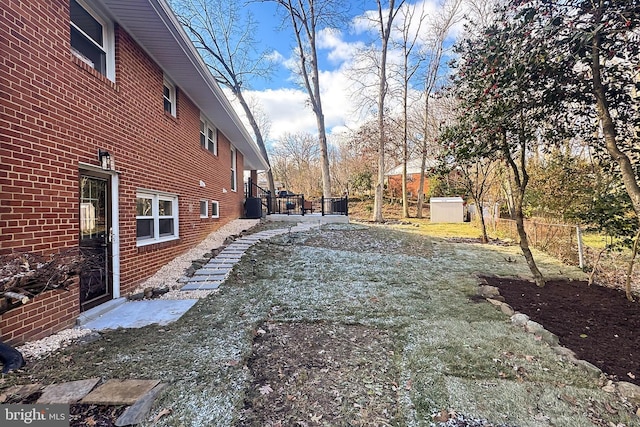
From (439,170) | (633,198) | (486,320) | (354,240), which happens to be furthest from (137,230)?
(633,198)

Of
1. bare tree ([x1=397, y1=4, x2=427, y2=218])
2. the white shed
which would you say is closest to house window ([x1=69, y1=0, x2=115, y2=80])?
bare tree ([x1=397, y1=4, x2=427, y2=218])

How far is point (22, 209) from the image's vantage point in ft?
9.77

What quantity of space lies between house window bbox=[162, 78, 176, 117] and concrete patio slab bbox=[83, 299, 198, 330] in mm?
4197

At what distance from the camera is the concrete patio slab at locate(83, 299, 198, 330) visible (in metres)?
3.58

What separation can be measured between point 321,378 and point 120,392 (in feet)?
5.07

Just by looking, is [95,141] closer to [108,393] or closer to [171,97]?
[171,97]

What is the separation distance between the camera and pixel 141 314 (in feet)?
12.8

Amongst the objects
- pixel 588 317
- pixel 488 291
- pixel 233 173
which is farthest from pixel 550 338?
pixel 233 173

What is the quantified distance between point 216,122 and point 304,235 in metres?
4.71

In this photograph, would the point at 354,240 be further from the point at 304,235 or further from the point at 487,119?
the point at 487,119

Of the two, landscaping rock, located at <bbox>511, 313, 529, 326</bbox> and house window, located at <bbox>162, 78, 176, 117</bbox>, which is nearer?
landscaping rock, located at <bbox>511, 313, 529, 326</bbox>

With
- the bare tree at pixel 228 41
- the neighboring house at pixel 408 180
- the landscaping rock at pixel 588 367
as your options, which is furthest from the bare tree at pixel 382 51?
the landscaping rock at pixel 588 367

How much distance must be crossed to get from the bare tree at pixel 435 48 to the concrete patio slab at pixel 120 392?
17.2 metres

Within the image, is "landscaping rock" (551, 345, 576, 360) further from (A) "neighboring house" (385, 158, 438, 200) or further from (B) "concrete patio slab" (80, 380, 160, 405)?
(A) "neighboring house" (385, 158, 438, 200)
